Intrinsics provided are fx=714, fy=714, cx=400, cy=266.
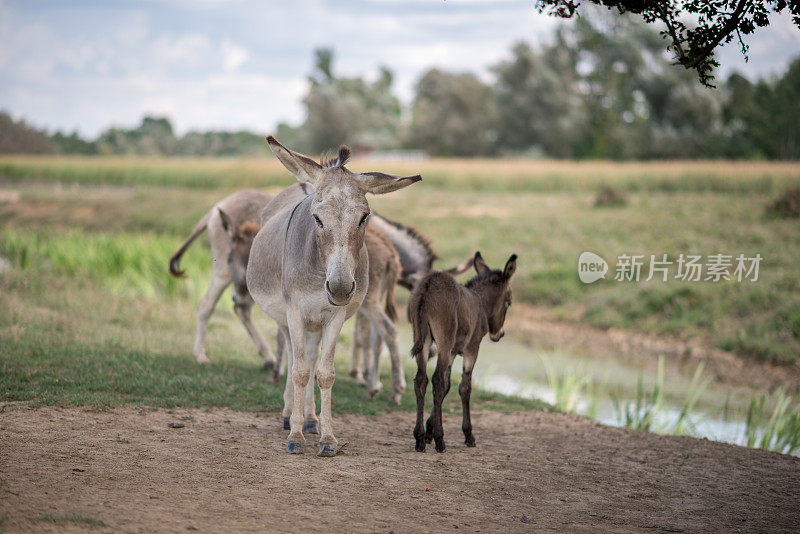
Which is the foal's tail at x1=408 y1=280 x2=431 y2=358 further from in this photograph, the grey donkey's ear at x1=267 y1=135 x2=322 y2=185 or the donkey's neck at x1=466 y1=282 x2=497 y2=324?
the grey donkey's ear at x1=267 y1=135 x2=322 y2=185

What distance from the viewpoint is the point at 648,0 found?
5.93 meters

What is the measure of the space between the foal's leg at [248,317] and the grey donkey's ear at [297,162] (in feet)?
11.3

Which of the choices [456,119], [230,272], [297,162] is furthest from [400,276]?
[456,119]

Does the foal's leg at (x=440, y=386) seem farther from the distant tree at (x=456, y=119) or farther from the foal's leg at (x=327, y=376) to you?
the distant tree at (x=456, y=119)

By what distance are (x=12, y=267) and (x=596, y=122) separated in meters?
38.3

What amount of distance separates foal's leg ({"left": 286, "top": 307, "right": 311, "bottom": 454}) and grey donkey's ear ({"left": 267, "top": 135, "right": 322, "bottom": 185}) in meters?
1.09

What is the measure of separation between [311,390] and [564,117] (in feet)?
143

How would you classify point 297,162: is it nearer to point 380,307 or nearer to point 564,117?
point 380,307

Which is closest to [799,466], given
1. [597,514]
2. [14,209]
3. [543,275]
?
[597,514]

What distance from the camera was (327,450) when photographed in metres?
5.74

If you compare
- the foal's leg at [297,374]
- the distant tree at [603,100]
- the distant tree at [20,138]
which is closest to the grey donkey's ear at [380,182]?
the foal's leg at [297,374]

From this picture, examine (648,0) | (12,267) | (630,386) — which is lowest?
(630,386)

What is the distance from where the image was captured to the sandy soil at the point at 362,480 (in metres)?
4.42

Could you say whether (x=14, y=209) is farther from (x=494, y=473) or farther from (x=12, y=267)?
(x=494, y=473)
